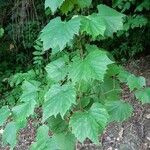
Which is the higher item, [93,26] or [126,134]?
[93,26]

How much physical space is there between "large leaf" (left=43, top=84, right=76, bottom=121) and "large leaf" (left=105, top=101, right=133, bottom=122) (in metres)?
0.37

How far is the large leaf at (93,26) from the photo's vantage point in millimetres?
1839

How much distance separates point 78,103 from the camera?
6.95ft

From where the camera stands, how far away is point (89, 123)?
6.26ft

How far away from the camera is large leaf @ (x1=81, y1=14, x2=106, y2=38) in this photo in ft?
6.03

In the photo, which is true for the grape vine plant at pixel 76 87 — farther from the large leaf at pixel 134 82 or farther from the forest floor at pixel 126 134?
the forest floor at pixel 126 134

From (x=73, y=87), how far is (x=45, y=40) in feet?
0.97

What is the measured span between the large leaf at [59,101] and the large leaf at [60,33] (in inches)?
9.8

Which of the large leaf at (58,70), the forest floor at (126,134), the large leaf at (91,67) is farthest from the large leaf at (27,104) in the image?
the forest floor at (126,134)

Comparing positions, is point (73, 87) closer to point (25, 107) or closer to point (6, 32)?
point (25, 107)

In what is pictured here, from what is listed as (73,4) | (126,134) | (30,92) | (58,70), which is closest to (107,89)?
(58,70)

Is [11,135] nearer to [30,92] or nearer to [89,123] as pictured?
[30,92]

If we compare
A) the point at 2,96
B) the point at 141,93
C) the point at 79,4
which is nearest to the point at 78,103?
the point at 141,93

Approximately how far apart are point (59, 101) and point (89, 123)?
0.19 meters
